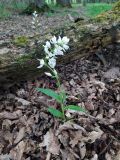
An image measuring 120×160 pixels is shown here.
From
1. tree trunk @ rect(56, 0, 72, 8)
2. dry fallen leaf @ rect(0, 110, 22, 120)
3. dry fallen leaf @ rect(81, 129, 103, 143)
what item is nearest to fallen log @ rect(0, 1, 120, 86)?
dry fallen leaf @ rect(0, 110, 22, 120)

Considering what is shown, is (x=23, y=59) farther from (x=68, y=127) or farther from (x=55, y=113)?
(x=68, y=127)

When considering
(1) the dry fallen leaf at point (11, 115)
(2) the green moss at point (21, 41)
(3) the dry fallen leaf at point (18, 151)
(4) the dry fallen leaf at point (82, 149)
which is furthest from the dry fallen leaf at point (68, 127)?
(2) the green moss at point (21, 41)

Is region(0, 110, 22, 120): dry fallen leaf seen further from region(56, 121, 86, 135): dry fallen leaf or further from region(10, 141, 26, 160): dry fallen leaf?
region(56, 121, 86, 135): dry fallen leaf

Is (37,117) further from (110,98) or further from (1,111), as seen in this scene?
(110,98)

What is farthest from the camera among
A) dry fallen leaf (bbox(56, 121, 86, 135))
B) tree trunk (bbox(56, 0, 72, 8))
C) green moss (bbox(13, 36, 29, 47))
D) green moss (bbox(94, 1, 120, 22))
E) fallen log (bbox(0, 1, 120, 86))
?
tree trunk (bbox(56, 0, 72, 8))

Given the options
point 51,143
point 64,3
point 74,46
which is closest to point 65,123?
point 51,143

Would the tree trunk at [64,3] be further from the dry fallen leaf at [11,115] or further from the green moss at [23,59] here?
the dry fallen leaf at [11,115]

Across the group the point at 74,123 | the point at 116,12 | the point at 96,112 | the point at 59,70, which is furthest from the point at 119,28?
the point at 74,123
